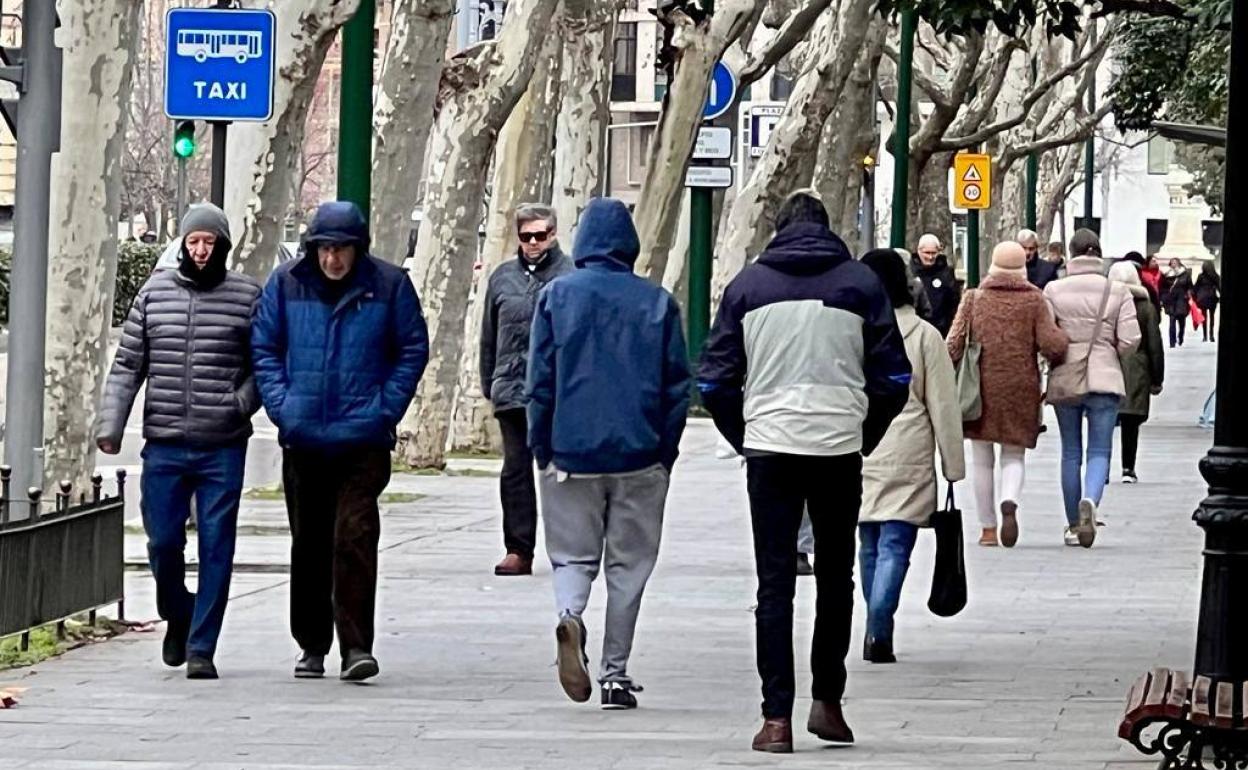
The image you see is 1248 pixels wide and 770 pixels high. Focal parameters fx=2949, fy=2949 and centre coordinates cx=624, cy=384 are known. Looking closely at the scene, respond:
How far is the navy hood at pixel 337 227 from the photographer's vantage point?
34.7 ft

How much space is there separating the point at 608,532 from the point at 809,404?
133 cm

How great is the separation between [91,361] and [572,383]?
13.8ft

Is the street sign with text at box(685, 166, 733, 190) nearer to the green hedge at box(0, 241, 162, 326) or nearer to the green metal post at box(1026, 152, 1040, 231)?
the green hedge at box(0, 241, 162, 326)

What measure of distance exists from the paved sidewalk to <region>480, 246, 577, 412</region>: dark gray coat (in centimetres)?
95

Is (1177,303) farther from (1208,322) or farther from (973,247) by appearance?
(973,247)

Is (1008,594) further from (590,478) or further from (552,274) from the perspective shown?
(590,478)

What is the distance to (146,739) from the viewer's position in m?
9.25

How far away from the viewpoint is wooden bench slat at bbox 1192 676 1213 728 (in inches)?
324

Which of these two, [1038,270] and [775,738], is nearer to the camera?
[775,738]

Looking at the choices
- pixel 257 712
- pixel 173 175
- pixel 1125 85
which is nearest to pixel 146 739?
pixel 257 712

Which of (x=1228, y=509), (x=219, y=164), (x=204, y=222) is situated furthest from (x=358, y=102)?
(x=1228, y=509)

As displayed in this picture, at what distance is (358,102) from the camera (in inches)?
650

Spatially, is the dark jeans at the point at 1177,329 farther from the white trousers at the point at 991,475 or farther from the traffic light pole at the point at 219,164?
the traffic light pole at the point at 219,164

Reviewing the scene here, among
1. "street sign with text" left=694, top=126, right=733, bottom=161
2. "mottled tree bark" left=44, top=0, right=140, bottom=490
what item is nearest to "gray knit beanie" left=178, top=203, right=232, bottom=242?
"mottled tree bark" left=44, top=0, right=140, bottom=490
